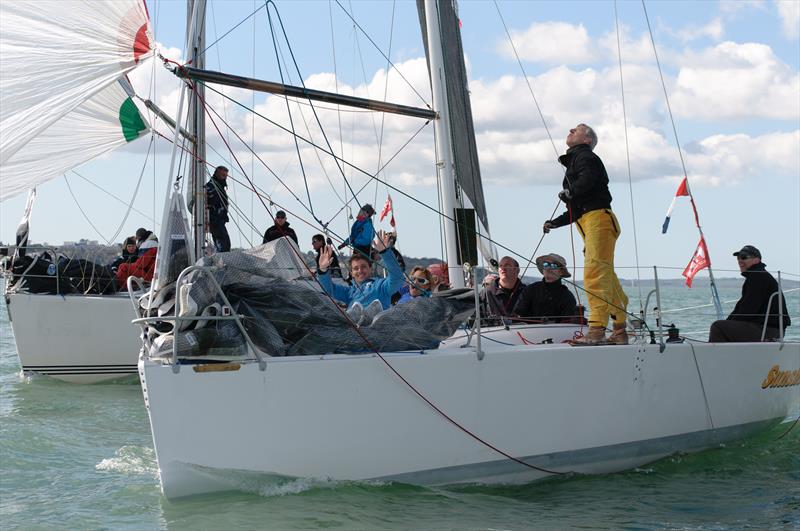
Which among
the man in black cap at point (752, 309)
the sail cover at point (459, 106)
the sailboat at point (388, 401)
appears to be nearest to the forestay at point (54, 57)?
the sailboat at point (388, 401)

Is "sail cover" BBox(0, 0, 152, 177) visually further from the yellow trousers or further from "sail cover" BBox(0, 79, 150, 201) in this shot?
the yellow trousers

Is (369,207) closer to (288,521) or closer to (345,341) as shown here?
(345,341)

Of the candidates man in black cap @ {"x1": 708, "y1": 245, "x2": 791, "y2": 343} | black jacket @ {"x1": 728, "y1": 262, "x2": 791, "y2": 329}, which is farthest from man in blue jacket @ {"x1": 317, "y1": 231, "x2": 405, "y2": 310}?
black jacket @ {"x1": 728, "y1": 262, "x2": 791, "y2": 329}

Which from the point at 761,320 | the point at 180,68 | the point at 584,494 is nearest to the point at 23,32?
the point at 180,68

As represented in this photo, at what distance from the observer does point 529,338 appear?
743cm

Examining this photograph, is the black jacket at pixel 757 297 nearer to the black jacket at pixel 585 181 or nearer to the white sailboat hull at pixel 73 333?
the black jacket at pixel 585 181

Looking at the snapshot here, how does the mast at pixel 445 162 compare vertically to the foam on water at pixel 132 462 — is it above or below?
above

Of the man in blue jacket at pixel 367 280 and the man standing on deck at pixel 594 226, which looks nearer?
the man standing on deck at pixel 594 226

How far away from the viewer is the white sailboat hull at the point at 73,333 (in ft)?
44.3

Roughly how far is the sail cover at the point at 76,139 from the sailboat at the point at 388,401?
0.98 meters

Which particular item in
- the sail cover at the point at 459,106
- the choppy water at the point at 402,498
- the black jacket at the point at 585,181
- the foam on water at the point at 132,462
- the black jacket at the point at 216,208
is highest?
the sail cover at the point at 459,106

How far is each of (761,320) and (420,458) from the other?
3807 mm

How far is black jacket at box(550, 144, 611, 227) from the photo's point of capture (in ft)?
22.2

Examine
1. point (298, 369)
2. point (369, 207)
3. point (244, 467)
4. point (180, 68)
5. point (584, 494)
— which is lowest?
point (584, 494)
